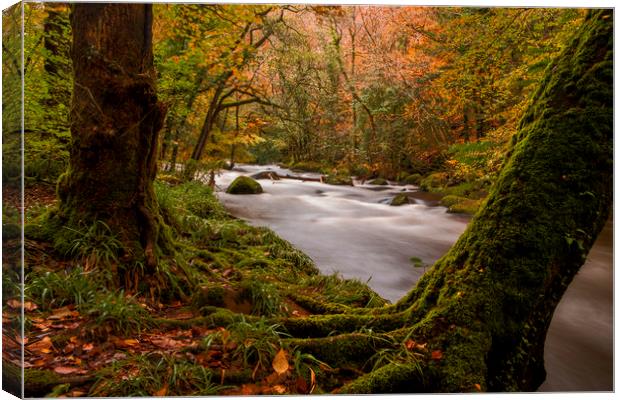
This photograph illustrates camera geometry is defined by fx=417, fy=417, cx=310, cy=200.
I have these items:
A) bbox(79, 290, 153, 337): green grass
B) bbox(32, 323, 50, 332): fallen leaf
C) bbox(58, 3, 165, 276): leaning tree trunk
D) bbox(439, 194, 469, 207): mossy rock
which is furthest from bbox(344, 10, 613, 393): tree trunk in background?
bbox(439, 194, 469, 207): mossy rock

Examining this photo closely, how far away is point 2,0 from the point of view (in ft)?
7.24

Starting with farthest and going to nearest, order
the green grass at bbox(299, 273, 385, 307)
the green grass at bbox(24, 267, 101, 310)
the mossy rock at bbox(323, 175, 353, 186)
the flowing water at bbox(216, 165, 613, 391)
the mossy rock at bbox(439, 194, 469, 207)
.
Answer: the mossy rock at bbox(323, 175, 353, 186) < the mossy rock at bbox(439, 194, 469, 207) < the green grass at bbox(299, 273, 385, 307) < the flowing water at bbox(216, 165, 613, 391) < the green grass at bbox(24, 267, 101, 310)

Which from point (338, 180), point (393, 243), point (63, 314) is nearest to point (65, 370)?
point (63, 314)

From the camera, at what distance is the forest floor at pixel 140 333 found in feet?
6.22

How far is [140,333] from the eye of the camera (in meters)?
2.19

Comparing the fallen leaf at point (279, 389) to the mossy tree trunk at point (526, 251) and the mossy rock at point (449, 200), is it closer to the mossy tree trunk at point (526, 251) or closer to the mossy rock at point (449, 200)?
the mossy tree trunk at point (526, 251)

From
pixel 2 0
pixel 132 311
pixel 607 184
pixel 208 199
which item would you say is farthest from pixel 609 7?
pixel 208 199

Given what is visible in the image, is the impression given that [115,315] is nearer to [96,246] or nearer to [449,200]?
[96,246]

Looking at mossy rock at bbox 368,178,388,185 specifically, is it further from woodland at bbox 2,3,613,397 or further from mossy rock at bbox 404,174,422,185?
woodland at bbox 2,3,613,397

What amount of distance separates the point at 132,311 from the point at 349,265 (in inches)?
126

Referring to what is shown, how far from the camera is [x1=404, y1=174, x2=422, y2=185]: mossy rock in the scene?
743 cm

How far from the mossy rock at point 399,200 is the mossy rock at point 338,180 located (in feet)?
3.31

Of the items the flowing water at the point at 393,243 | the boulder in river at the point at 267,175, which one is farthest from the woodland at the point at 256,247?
the boulder in river at the point at 267,175

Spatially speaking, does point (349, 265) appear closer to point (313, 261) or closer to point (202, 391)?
point (313, 261)
